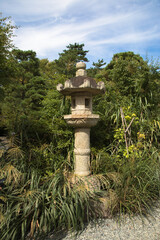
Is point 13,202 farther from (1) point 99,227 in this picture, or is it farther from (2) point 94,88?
(2) point 94,88

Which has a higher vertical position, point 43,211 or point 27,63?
point 27,63

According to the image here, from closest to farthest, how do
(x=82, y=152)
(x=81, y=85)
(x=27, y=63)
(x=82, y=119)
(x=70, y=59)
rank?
(x=81, y=85), (x=82, y=119), (x=82, y=152), (x=27, y=63), (x=70, y=59)

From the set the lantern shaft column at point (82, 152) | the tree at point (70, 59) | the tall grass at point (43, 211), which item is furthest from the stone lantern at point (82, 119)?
the tree at point (70, 59)

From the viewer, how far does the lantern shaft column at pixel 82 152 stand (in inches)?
117

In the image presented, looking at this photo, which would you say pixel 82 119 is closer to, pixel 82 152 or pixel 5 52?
pixel 82 152

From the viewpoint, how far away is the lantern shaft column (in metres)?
2.97

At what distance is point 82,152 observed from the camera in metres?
2.96

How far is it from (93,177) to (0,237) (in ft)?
4.68

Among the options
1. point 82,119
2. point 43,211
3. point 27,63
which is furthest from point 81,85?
point 27,63

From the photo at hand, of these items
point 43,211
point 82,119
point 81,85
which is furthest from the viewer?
point 82,119

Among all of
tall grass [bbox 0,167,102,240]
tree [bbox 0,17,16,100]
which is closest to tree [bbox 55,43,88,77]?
tree [bbox 0,17,16,100]

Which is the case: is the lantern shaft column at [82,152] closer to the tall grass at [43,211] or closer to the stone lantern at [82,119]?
the stone lantern at [82,119]

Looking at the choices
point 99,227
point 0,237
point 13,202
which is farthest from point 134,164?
point 0,237

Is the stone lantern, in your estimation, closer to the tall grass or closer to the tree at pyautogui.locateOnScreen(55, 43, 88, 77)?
the tall grass
